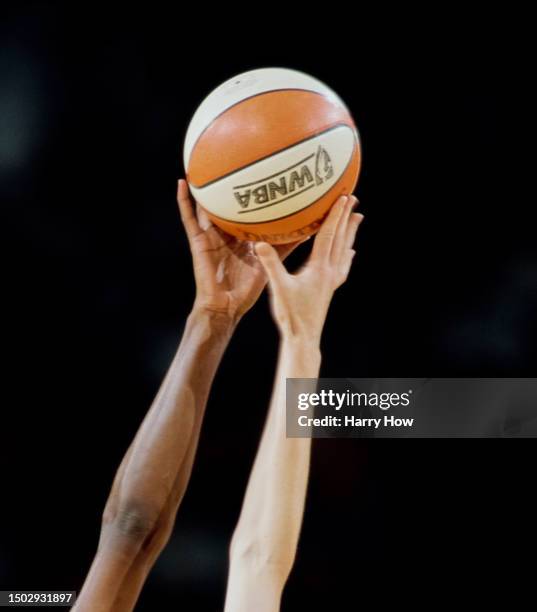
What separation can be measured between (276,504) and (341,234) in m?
0.76

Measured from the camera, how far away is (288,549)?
1501mm

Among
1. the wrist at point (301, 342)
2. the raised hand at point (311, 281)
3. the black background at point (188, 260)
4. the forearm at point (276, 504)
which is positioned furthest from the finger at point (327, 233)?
the black background at point (188, 260)

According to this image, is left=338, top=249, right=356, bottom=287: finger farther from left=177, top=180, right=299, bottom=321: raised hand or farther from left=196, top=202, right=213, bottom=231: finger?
left=196, top=202, right=213, bottom=231: finger

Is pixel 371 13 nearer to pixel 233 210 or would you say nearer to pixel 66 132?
pixel 66 132

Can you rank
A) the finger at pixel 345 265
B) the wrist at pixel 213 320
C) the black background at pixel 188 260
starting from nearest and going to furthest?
the finger at pixel 345 265 → the wrist at pixel 213 320 → the black background at pixel 188 260

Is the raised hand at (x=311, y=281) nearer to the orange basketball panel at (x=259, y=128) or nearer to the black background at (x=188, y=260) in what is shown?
the orange basketball panel at (x=259, y=128)

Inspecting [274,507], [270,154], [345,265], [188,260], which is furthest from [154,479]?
[188,260]

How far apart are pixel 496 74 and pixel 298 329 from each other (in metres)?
3.38

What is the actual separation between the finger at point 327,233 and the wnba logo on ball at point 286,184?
0.09 m

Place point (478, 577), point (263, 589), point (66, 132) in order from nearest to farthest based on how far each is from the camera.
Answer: point (263, 589) → point (66, 132) → point (478, 577)

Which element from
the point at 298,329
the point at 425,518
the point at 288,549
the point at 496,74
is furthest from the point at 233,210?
the point at 425,518

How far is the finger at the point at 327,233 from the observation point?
1906 mm

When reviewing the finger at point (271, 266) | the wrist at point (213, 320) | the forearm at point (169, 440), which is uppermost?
the wrist at point (213, 320)

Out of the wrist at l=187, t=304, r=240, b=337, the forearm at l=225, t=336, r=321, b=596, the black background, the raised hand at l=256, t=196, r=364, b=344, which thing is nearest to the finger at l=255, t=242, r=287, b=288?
the raised hand at l=256, t=196, r=364, b=344
